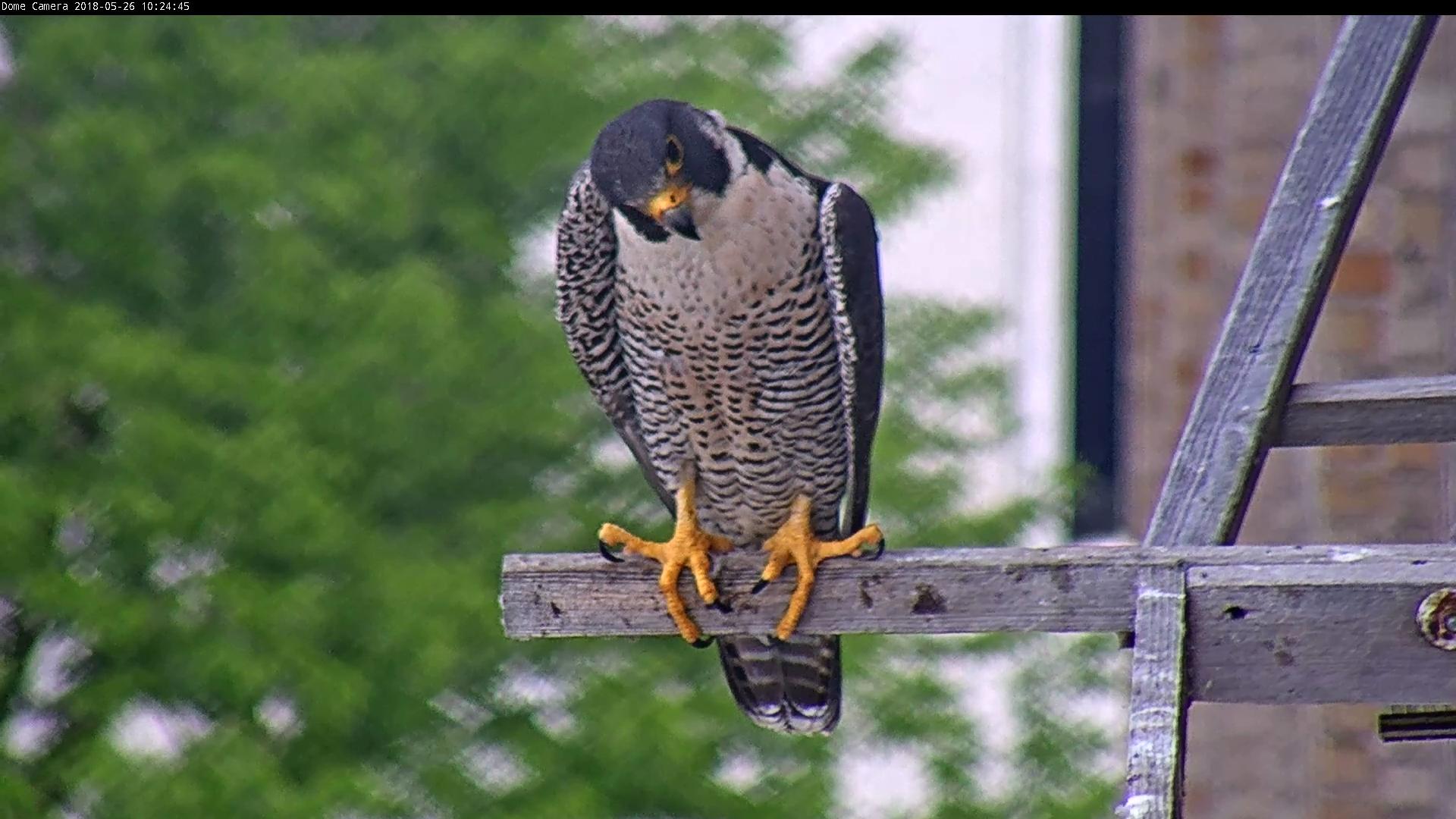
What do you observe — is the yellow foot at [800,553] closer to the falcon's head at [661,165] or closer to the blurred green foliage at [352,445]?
the falcon's head at [661,165]

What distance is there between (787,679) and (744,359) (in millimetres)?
565

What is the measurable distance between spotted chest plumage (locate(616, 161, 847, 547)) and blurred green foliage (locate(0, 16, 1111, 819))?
1273 millimetres

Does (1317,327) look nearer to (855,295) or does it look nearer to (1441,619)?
(855,295)

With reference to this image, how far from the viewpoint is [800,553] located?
2451mm

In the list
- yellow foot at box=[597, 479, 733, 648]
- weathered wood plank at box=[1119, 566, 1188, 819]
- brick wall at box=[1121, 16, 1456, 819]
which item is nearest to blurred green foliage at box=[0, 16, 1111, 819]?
brick wall at box=[1121, 16, 1456, 819]

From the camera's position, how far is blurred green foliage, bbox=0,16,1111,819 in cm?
399

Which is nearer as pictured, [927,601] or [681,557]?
[927,601]

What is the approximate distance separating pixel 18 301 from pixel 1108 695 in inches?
123

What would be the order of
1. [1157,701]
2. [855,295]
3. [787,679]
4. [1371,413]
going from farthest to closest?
1. [787,679]
2. [855,295]
3. [1371,413]
4. [1157,701]

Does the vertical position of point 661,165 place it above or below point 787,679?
above

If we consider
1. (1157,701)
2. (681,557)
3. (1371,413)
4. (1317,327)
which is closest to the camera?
(1157,701)

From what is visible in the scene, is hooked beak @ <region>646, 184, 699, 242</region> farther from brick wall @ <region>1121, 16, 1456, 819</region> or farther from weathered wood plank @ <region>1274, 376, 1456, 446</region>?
brick wall @ <region>1121, 16, 1456, 819</region>

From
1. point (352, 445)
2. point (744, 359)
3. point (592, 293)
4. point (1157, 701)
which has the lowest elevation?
point (1157, 701)

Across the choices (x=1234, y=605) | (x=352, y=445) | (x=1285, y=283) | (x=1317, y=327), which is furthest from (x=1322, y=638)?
(x=352, y=445)
